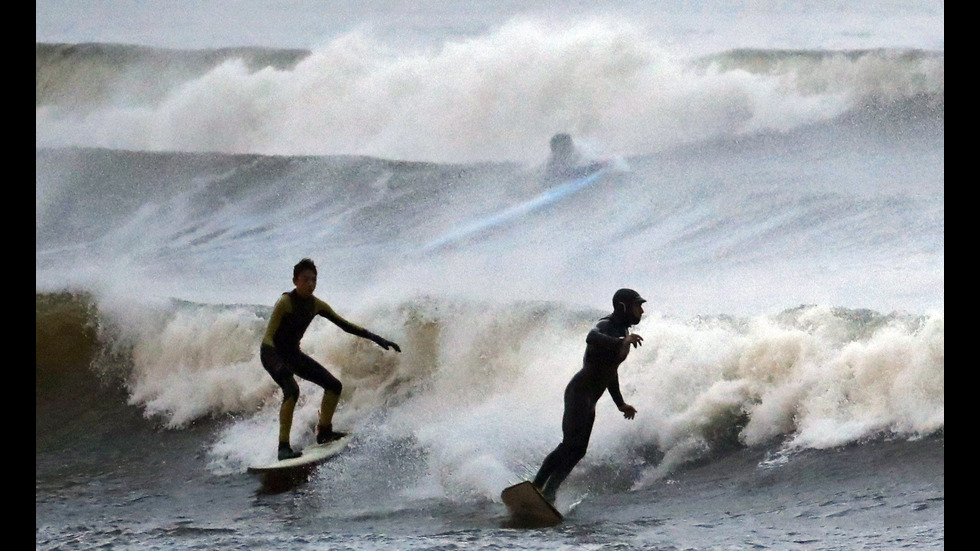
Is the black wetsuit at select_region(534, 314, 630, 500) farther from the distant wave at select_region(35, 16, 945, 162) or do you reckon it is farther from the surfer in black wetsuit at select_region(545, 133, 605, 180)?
the distant wave at select_region(35, 16, 945, 162)

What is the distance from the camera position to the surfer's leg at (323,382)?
622 centimetres

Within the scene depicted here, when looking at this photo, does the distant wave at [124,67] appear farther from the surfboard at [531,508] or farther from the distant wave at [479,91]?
the surfboard at [531,508]

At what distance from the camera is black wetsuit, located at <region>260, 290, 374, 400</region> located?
613cm

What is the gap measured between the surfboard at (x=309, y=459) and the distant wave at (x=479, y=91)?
228 centimetres

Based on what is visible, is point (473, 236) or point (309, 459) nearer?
point (309, 459)

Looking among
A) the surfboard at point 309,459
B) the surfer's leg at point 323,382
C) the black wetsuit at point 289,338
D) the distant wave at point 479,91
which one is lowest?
the surfboard at point 309,459

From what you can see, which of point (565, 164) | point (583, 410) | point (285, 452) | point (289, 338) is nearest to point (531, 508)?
point (583, 410)

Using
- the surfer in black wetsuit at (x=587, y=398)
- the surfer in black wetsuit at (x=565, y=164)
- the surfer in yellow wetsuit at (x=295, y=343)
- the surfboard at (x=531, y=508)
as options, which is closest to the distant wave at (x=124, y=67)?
the surfer in black wetsuit at (x=565, y=164)

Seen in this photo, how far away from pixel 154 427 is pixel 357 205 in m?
2.01

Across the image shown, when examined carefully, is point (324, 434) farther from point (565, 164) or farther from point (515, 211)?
point (565, 164)

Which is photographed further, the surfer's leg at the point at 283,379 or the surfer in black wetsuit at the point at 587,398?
the surfer's leg at the point at 283,379

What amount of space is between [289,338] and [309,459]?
712mm

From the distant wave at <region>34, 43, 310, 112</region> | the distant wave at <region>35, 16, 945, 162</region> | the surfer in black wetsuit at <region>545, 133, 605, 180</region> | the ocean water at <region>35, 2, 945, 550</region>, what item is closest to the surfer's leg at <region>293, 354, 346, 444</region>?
the ocean water at <region>35, 2, 945, 550</region>

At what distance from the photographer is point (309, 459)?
250 inches
